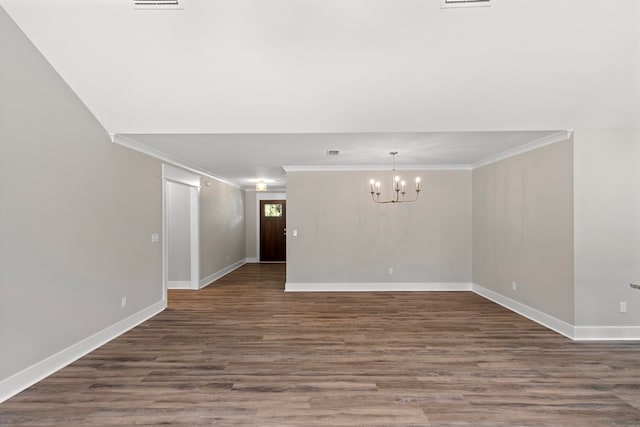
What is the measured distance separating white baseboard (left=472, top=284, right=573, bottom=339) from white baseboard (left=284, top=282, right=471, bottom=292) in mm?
577

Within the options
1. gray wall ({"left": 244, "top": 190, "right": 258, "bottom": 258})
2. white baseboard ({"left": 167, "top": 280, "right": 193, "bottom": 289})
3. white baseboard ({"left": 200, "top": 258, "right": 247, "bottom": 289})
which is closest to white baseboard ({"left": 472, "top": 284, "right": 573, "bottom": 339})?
white baseboard ({"left": 200, "top": 258, "right": 247, "bottom": 289})

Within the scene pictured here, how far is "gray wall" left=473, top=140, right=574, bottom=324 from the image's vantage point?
383cm

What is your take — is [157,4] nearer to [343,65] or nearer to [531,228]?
[343,65]

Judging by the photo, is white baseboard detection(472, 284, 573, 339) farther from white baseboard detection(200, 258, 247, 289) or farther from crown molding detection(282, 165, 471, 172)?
white baseboard detection(200, 258, 247, 289)

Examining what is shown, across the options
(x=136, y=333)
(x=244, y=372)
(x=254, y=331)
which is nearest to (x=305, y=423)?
(x=244, y=372)

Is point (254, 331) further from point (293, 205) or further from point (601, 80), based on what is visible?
point (601, 80)

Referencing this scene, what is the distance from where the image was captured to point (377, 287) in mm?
6336

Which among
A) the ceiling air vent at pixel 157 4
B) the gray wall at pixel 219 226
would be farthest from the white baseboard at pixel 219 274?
the ceiling air vent at pixel 157 4

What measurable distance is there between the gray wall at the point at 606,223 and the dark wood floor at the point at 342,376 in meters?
0.49

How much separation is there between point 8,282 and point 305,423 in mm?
2555

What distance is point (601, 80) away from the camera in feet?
9.87

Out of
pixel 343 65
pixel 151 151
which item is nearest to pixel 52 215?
pixel 151 151

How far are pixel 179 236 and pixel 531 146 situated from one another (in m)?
6.44

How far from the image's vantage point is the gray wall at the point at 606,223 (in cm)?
367
